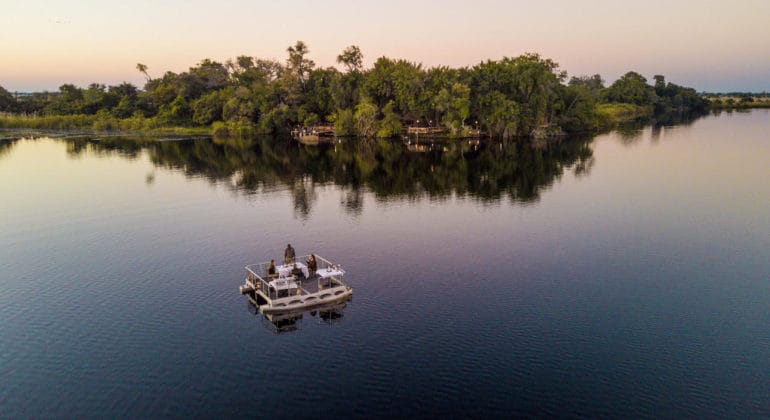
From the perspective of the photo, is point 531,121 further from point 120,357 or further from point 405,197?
point 120,357

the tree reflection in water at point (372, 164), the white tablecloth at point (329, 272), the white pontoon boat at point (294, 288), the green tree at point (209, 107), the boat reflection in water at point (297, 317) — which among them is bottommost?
the boat reflection in water at point (297, 317)

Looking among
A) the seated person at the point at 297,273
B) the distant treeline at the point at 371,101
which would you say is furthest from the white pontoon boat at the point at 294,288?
the distant treeline at the point at 371,101

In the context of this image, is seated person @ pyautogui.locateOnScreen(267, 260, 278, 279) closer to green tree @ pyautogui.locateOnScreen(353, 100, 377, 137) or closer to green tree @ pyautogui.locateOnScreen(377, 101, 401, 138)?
green tree @ pyautogui.locateOnScreen(353, 100, 377, 137)

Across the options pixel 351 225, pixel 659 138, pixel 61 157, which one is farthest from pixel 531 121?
pixel 61 157

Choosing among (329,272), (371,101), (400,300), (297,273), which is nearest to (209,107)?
(371,101)

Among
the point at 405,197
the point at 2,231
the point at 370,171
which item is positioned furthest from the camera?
the point at 370,171

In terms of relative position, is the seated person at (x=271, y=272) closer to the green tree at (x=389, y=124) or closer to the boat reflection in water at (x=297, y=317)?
the boat reflection in water at (x=297, y=317)

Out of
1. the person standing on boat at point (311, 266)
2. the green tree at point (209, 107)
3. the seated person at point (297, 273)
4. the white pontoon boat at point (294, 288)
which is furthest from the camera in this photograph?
the green tree at point (209, 107)
